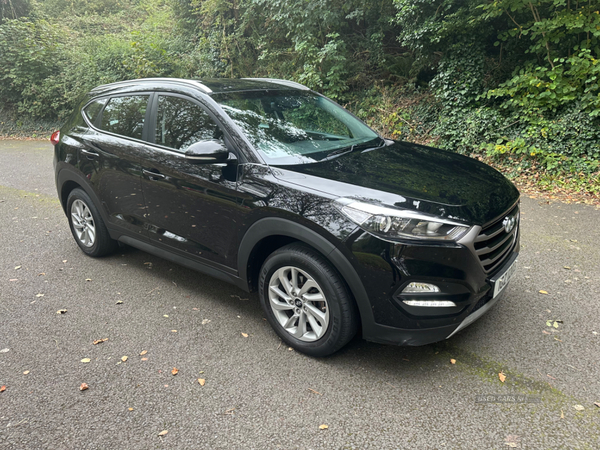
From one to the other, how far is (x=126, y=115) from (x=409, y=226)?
2.97 m

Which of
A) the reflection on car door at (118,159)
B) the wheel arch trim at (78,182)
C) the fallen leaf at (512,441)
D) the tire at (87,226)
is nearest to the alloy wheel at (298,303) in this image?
the fallen leaf at (512,441)

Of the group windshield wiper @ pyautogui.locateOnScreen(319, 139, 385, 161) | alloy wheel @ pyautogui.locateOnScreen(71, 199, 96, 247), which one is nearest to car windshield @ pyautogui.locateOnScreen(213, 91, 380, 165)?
windshield wiper @ pyautogui.locateOnScreen(319, 139, 385, 161)

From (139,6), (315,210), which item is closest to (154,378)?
(315,210)

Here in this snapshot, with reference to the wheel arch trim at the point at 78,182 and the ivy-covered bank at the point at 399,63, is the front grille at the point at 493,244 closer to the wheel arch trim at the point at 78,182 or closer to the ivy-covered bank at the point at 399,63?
the wheel arch trim at the point at 78,182

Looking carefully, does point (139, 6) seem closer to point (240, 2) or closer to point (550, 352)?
point (240, 2)

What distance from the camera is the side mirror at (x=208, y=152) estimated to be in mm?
3127

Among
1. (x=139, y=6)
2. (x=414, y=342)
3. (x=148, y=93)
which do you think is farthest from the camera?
(x=139, y=6)

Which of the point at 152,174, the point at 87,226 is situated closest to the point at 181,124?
the point at 152,174

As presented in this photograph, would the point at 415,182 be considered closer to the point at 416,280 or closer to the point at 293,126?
the point at 416,280

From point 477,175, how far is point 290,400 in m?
2.05

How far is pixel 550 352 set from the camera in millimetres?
3049

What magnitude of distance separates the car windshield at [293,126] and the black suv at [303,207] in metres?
0.02

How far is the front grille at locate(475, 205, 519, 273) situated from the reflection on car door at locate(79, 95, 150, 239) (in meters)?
2.79

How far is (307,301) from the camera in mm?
2990
